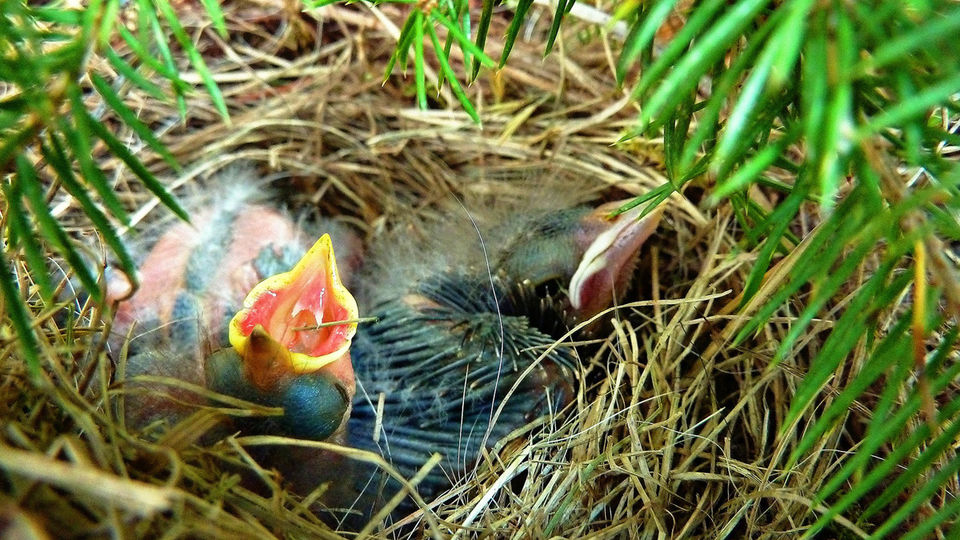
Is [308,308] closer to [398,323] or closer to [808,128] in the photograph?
[398,323]

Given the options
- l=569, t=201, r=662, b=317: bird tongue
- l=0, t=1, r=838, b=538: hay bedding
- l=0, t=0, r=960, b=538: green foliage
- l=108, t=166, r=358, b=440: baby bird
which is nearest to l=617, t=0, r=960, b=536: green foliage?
l=0, t=0, r=960, b=538: green foliage

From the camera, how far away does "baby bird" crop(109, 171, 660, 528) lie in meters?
0.85

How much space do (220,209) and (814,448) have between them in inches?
38.1

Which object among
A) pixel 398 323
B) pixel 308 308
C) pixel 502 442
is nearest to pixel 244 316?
pixel 308 308

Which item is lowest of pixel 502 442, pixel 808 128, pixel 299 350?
pixel 502 442

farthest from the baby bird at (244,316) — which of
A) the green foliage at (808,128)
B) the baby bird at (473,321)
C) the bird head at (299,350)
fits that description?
the green foliage at (808,128)

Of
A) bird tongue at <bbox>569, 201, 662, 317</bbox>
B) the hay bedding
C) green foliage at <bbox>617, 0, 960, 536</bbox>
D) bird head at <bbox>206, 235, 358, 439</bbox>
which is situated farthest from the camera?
bird tongue at <bbox>569, 201, 662, 317</bbox>

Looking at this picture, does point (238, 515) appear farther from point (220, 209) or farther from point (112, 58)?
point (220, 209)

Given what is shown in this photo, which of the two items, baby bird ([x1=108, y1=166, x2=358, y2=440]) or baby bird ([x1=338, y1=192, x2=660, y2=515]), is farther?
baby bird ([x1=338, y1=192, x2=660, y2=515])

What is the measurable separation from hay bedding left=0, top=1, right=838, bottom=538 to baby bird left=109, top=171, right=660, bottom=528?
2.2 inches

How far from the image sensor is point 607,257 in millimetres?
1052

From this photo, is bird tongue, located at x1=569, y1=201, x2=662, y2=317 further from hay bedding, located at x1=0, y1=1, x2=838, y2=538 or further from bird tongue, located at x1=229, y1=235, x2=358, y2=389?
bird tongue, located at x1=229, y1=235, x2=358, y2=389

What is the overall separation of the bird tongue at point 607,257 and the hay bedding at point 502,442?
2.4 inches

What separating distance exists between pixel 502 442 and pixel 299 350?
0.95 ft
